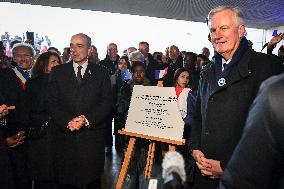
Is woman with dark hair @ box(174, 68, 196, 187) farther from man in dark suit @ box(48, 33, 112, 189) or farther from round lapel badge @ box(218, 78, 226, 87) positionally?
round lapel badge @ box(218, 78, 226, 87)

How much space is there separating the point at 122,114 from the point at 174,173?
212 inches

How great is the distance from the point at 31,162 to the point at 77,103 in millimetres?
1031

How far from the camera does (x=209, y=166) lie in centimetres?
223

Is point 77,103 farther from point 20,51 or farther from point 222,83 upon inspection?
point 222,83

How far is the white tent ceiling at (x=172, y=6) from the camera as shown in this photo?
1214 cm

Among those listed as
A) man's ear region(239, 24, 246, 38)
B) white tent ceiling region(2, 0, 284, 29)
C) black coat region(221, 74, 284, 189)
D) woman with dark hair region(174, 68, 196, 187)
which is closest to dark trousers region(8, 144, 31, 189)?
woman with dark hair region(174, 68, 196, 187)

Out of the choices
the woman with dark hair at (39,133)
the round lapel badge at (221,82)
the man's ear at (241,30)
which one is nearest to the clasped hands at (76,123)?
the woman with dark hair at (39,133)

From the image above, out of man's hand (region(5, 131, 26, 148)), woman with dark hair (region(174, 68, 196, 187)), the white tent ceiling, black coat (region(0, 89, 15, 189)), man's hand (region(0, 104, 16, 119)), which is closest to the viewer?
black coat (region(0, 89, 15, 189))

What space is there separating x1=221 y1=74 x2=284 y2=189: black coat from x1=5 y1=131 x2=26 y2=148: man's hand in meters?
3.05

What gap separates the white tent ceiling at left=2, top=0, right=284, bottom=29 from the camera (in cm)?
1214

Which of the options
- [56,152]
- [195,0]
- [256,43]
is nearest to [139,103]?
[56,152]

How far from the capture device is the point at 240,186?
2.91ft

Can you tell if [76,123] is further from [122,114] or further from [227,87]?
[122,114]

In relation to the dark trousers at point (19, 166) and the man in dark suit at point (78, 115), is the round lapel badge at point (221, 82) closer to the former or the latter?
the man in dark suit at point (78, 115)
